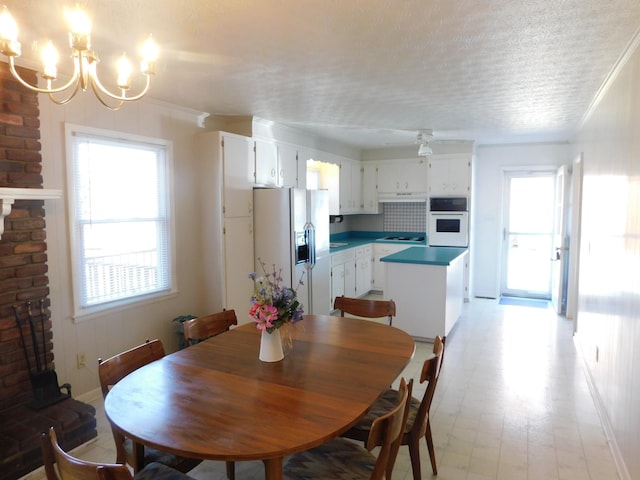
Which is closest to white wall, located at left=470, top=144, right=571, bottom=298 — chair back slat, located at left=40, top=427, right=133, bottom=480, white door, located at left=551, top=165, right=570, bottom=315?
white door, located at left=551, top=165, right=570, bottom=315

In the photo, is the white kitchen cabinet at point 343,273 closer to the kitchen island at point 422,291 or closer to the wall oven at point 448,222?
the kitchen island at point 422,291

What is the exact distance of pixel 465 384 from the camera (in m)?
3.60

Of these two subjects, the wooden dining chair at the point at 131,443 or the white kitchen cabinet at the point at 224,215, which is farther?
the white kitchen cabinet at the point at 224,215

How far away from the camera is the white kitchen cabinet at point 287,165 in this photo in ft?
16.1

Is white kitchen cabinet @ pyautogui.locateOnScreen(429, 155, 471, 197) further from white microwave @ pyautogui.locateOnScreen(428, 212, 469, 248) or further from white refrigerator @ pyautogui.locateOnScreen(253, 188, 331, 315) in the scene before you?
white refrigerator @ pyautogui.locateOnScreen(253, 188, 331, 315)

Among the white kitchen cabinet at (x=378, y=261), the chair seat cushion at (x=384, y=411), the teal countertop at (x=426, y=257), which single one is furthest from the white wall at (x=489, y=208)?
the chair seat cushion at (x=384, y=411)

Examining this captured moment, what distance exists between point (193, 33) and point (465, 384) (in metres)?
3.28

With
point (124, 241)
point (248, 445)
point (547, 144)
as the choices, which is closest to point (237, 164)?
point (124, 241)

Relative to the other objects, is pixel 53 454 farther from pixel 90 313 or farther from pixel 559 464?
pixel 559 464

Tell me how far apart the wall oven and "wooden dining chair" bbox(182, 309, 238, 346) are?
4.41 metres

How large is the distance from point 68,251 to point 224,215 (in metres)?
1.39

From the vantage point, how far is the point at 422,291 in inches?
181

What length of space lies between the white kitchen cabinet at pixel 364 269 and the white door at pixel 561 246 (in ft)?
8.76

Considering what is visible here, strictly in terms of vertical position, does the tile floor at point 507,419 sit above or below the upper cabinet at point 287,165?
below
